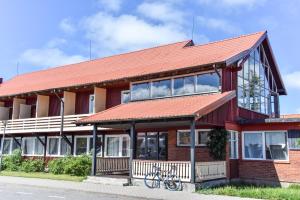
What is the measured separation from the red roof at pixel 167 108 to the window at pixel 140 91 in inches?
19.0

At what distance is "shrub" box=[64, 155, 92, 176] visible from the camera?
23.6 metres

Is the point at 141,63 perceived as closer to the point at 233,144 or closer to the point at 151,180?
the point at 233,144

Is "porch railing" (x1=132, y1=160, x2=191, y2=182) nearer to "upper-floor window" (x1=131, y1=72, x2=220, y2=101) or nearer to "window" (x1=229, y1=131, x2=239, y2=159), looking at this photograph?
"window" (x1=229, y1=131, x2=239, y2=159)

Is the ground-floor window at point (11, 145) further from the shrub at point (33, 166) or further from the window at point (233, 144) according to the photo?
the window at point (233, 144)

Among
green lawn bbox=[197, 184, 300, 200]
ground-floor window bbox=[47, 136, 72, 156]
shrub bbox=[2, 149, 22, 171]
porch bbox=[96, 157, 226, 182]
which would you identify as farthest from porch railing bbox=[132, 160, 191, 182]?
shrub bbox=[2, 149, 22, 171]

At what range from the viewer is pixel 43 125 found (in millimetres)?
28891

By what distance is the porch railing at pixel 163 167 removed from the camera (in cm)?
Result: 1753

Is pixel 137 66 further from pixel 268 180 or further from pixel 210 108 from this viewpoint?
pixel 268 180

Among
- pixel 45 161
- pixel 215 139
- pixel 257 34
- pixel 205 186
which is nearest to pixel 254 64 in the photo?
pixel 257 34

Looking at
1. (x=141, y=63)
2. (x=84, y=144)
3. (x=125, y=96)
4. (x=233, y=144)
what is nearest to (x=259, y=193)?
(x=233, y=144)

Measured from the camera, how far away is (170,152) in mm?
22750

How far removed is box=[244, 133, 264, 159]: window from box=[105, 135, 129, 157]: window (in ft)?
27.1

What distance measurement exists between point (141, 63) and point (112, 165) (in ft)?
26.2

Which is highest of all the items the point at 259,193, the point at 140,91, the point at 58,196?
the point at 140,91
